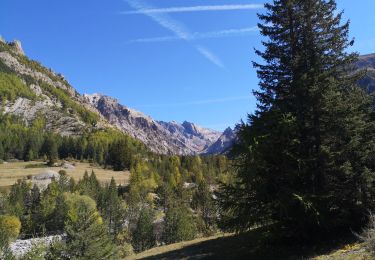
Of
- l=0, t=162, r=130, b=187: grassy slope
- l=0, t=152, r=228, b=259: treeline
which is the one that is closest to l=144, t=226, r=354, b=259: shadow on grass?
l=0, t=152, r=228, b=259: treeline

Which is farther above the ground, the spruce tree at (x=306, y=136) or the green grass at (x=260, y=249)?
the spruce tree at (x=306, y=136)

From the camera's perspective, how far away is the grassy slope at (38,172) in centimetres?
15475

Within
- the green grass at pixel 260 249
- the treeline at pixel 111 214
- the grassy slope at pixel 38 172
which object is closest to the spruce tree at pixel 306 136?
the green grass at pixel 260 249

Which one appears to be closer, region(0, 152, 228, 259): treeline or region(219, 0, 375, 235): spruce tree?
region(219, 0, 375, 235): spruce tree

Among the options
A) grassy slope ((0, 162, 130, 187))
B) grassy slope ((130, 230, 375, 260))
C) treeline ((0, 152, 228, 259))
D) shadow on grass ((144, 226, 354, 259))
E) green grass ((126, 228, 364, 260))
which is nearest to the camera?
grassy slope ((130, 230, 375, 260))

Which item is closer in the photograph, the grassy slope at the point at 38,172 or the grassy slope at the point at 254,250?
the grassy slope at the point at 254,250

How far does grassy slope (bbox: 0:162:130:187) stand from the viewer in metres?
155

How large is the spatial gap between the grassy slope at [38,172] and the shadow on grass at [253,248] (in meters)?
128

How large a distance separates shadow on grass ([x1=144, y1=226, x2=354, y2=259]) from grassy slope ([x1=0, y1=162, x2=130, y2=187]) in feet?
419

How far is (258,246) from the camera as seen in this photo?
24438 mm

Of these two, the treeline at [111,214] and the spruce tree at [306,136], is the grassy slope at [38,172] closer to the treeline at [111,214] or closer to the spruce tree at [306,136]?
the treeline at [111,214]

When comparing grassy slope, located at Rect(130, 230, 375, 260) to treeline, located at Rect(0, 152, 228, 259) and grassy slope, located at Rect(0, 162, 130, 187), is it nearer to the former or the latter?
treeline, located at Rect(0, 152, 228, 259)

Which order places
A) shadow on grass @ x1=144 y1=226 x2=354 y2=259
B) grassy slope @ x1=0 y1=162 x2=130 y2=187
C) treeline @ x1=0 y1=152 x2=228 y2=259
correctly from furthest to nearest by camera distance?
1. grassy slope @ x1=0 y1=162 x2=130 y2=187
2. treeline @ x1=0 y1=152 x2=228 y2=259
3. shadow on grass @ x1=144 y1=226 x2=354 y2=259

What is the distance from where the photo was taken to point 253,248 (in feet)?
80.9
